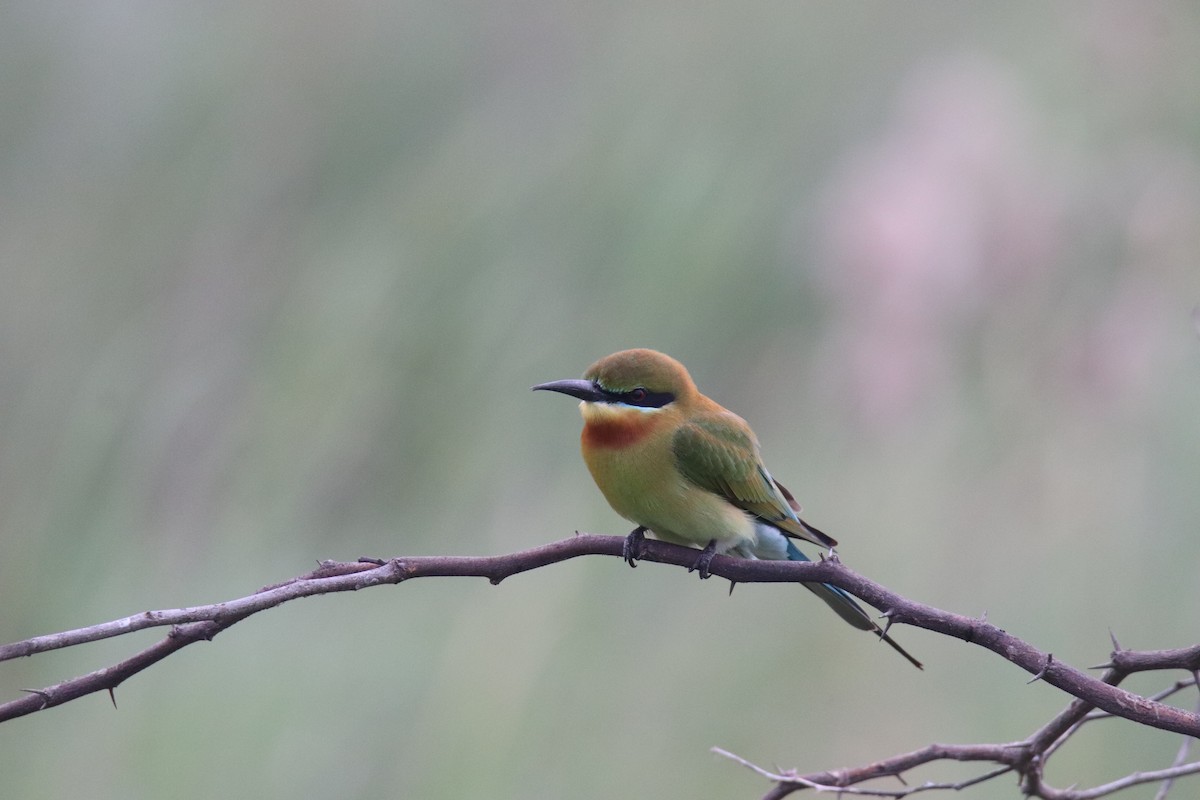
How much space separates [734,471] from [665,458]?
0.16m

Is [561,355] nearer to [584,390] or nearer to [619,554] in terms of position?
[584,390]

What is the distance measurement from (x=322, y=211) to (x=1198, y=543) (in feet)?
13.0

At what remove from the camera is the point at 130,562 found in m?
4.68

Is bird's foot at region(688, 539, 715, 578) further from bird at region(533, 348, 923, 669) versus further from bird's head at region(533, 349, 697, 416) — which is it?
bird's head at region(533, 349, 697, 416)

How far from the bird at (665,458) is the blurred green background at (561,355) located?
7.17 ft

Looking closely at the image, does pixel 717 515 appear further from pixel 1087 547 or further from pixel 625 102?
pixel 625 102

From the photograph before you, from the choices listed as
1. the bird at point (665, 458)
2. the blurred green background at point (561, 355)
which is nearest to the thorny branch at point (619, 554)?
the bird at point (665, 458)

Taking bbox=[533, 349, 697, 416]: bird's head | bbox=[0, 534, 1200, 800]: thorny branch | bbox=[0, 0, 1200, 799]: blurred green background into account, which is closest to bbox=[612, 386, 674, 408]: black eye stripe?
bbox=[533, 349, 697, 416]: bird's head

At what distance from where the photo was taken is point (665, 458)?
2229 millimetres

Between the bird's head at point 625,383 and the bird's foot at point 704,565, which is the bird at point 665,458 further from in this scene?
the bird's foot at point 704,565

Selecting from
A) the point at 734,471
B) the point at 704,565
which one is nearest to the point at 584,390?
the point at 734,471

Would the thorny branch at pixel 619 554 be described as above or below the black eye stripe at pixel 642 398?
below

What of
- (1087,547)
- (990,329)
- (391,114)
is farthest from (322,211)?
(1087,547)

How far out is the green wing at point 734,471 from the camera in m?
2.26
